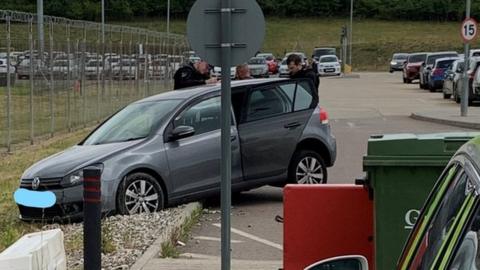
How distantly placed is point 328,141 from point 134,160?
9.34 feet

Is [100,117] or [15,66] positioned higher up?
[15,66]

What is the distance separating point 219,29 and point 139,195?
3.85 meters

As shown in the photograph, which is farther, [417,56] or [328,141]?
[417,56]

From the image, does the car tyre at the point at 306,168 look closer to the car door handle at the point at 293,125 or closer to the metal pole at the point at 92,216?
the car door handle at the point at 293,125

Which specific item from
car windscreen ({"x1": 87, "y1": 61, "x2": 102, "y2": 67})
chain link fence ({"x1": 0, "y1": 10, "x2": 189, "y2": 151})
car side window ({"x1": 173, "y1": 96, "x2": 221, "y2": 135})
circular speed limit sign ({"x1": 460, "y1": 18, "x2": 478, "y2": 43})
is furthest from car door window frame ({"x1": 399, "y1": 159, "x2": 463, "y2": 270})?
circular speed limit sign ({"x1": 460, "y1": 18, "x2": 478, "y2": 43})

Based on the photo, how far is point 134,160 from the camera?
→ 9.52 m

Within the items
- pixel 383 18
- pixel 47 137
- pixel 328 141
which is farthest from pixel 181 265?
pixel 383 18

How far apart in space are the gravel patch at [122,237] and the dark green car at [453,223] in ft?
15.4

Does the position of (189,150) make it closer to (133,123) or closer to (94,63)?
(133,123)

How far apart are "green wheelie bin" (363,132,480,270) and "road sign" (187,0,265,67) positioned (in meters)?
1.72

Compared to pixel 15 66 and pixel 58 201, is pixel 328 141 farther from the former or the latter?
pixel 15 66

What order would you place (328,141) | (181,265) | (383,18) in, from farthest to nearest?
1. (383,18)
2. (328,141)
3. (181,265)

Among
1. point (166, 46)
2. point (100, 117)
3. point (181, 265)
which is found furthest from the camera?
point (166, 46)

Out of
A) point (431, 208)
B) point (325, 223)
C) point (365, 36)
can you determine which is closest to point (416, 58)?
point (325, 223)
